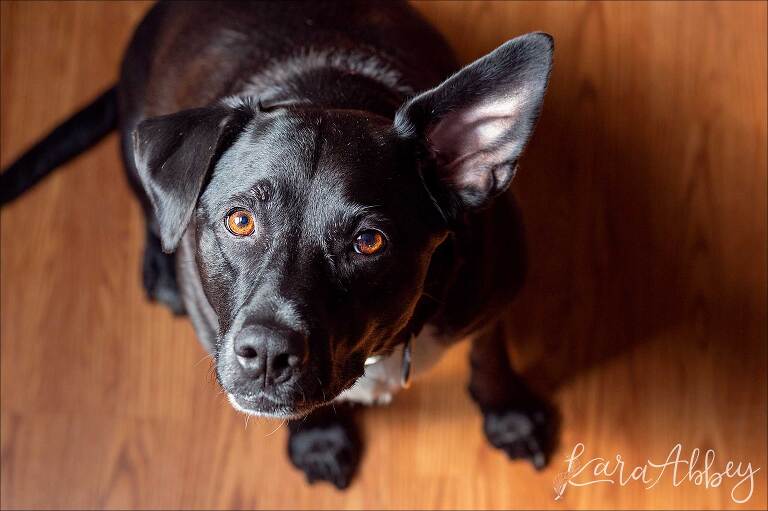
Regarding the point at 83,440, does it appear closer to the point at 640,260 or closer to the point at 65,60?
the point at 65,60

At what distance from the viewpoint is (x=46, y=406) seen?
2.62m

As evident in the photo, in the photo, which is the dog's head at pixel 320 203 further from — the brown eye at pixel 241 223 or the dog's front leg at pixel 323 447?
the dog's front leg at pixel 323 447

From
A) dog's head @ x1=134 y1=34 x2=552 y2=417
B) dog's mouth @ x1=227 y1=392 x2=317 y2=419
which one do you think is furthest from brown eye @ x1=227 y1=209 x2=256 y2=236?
dog's mouth @ x1=227 y1=392 x2=317 y2=419

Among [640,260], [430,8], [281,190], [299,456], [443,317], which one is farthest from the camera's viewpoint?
[430,8]

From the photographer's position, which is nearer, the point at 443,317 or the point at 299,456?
the point at 443,317

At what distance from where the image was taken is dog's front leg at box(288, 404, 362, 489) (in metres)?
2.46

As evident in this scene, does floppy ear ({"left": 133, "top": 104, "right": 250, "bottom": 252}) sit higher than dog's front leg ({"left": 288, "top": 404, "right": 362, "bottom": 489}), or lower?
higher

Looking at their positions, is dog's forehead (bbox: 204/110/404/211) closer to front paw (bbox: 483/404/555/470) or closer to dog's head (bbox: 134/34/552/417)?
dog's head (bbox: 134/34/552/417)

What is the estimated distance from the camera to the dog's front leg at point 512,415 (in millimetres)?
2432

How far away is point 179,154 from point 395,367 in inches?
32.0

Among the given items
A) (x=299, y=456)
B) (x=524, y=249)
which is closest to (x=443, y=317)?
(x=524, y=249)

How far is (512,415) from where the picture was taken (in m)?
2.46

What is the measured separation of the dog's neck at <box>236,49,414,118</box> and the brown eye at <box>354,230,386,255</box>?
406mm

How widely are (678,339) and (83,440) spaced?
1815mm
